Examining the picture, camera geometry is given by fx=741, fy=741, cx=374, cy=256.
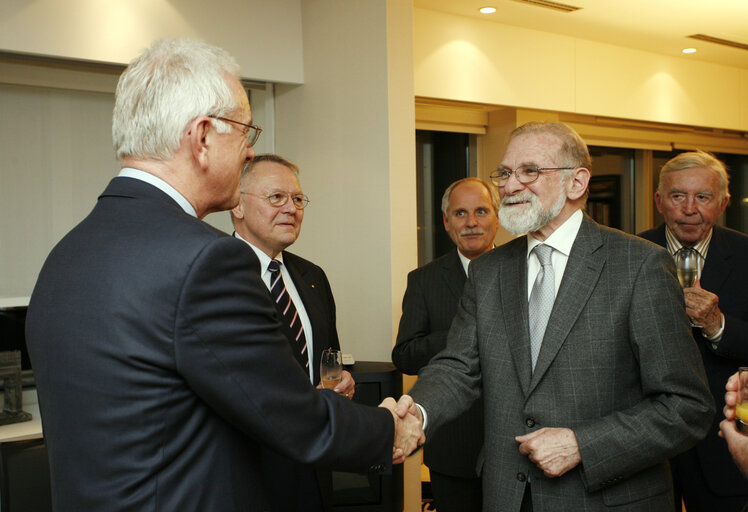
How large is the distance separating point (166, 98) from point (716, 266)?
2.34 m

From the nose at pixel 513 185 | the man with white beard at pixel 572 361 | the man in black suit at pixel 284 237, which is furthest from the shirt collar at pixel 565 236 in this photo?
the man in black suit at pixel 284 237

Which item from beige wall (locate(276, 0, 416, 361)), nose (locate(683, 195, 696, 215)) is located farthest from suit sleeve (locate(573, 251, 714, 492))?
beige wall (locate(276, 0, 416, 361))

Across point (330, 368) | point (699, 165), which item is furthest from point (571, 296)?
point (699, 165)

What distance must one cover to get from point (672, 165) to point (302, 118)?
6.60 ft

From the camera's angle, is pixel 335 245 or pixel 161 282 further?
pixel 335 245

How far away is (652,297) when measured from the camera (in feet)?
6.30

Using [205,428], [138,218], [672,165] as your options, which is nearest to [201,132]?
[138,218]

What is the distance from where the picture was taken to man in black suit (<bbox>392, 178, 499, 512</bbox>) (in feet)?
9.88

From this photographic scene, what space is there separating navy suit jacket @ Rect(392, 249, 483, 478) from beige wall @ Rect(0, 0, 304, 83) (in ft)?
5.14

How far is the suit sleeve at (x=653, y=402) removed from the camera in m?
1.86

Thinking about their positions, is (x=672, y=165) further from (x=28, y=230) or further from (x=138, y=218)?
(x=28, y=230)

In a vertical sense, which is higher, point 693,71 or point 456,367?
point 693,71

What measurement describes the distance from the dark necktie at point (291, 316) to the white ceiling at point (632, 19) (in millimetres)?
2359

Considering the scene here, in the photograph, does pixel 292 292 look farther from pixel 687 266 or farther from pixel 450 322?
pixel 687 266
